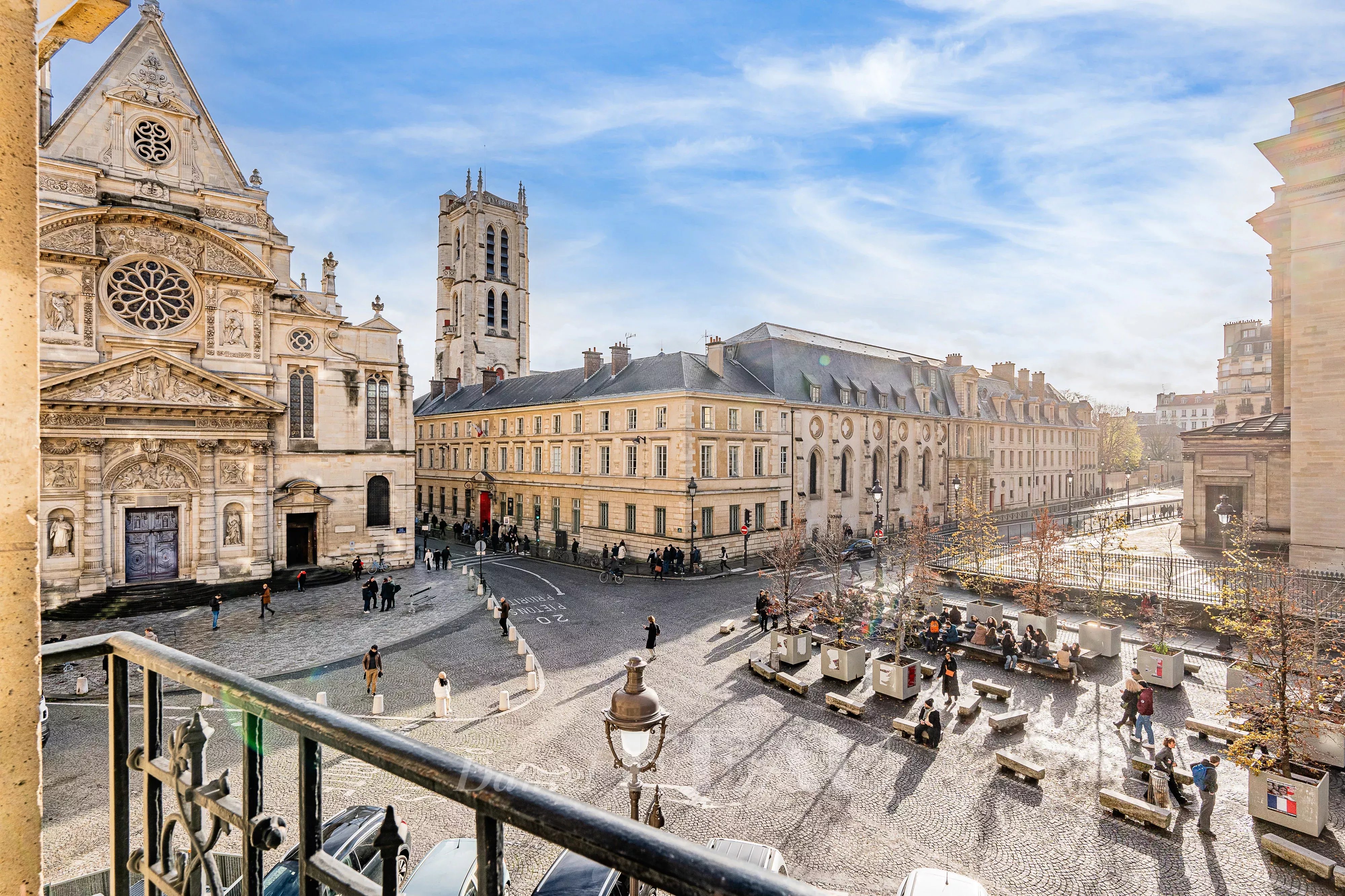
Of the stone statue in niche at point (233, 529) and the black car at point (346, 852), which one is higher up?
the stone statue in niche at point (233, 529)

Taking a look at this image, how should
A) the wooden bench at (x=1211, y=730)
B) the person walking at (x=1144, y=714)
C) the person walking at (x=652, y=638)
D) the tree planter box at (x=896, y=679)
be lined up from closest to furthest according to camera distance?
1. the wooden bench at (x=1211, y=730)
2. the person walking at (x=1144, y=714)
3. the tree planter box at (x=896, y=679)
4. the person walking at (x=652, y=638)

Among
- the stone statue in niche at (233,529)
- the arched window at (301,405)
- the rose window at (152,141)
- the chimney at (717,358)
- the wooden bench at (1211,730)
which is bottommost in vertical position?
the wooden bench at (1211,730)

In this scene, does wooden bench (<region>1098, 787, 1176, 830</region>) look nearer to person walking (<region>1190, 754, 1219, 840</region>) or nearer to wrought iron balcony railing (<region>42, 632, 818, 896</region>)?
person walking (<region>1190, 754, 1219, 840</region>)

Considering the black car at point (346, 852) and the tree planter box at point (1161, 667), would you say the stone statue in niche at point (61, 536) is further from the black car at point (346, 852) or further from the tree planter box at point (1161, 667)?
the tree planter box at point (1161, 667)

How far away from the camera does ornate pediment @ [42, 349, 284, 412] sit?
27.1 metres

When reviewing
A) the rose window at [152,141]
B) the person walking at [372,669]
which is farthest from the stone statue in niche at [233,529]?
the person walking at [372,669]

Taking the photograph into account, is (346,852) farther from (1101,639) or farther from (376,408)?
(376,408)

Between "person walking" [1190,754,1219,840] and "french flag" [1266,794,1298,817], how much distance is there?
0.74m

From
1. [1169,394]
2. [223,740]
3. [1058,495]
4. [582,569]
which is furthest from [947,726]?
[1169,394]

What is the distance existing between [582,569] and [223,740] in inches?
940

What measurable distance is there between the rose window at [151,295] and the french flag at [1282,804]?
4010 centimetres

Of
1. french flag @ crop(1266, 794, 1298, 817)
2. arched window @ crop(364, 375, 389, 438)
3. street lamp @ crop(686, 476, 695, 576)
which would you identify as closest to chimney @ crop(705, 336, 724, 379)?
street lamp @ crop(686, 476, 695, 576)

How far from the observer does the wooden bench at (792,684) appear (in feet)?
59.5

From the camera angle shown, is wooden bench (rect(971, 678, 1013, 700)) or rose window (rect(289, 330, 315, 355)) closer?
wooden bench (rect(971, 678, 1013, 700))
